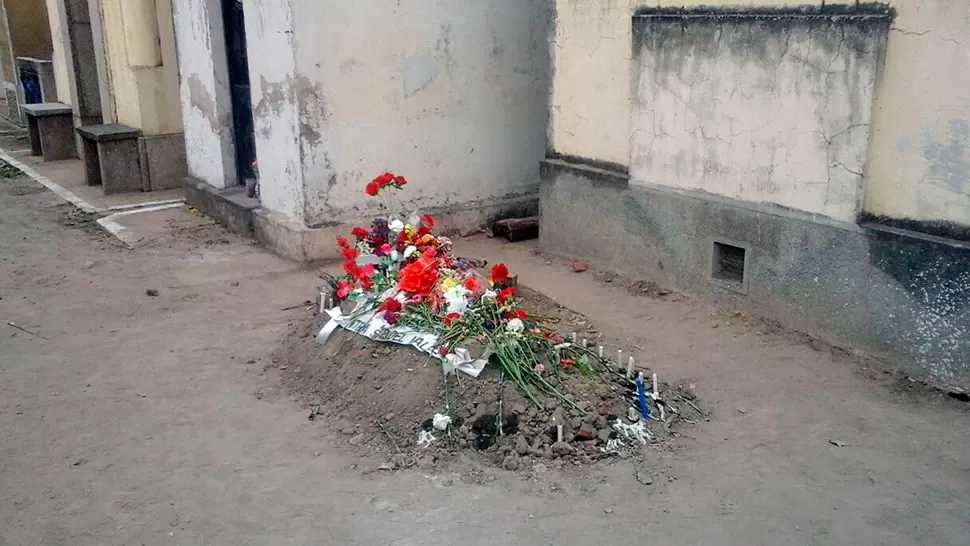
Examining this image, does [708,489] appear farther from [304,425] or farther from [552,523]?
[304,425]

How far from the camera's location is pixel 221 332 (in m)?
5.70

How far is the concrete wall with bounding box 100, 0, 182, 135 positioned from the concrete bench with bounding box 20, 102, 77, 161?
2589 mm

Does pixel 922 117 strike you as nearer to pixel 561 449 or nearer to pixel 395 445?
pixel 561 449

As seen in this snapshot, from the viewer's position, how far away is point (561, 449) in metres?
3.89

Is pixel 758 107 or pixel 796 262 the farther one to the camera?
pixel 758 107

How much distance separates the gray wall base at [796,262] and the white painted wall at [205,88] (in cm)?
375

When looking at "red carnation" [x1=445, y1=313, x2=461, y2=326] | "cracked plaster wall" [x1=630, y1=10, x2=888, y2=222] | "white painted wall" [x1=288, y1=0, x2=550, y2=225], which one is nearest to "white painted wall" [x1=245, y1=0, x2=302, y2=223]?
"white painted wall" [x1=288, y1=0, x2=550, y2=225]

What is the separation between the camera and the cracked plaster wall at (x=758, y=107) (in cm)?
483

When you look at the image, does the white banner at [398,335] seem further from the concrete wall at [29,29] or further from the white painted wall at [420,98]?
the concrete wall at [29,29]

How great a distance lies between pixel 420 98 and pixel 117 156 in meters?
4.91

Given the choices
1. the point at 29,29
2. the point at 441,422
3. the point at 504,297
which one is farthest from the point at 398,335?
the point at 29,29

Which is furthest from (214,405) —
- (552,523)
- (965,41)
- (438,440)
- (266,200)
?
(965,41)

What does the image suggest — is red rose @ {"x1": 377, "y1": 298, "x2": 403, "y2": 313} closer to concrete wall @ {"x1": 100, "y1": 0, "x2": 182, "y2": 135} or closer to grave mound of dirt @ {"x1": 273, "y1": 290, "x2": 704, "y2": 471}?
grave mound of dirt @ {"x1": 273, "y1": 290, "x2": 704, "y2": 471}

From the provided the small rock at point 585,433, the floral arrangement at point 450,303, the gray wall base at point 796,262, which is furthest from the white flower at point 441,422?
the gray wall base at point 796,262
